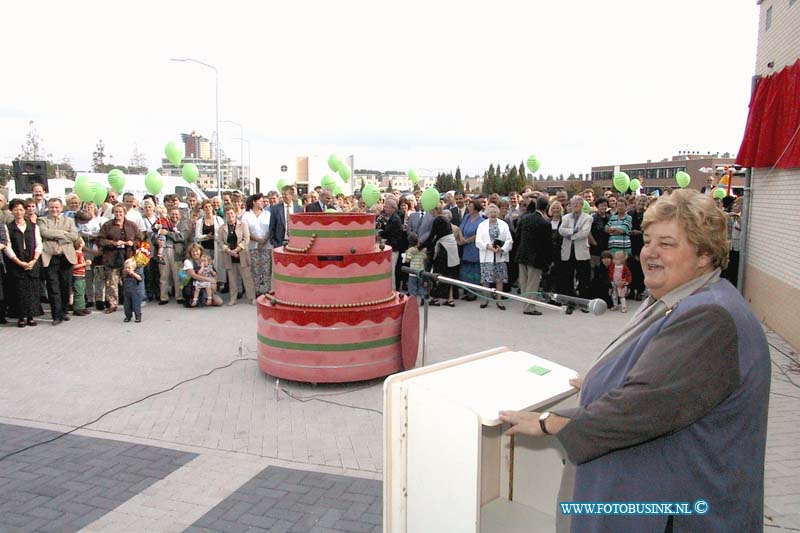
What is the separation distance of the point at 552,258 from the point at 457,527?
8541mm

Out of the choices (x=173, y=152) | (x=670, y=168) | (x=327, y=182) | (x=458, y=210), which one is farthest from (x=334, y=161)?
(x=670, y=168)

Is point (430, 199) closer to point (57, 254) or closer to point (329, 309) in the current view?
point (329, 309)

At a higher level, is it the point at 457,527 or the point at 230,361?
the point at 457,527

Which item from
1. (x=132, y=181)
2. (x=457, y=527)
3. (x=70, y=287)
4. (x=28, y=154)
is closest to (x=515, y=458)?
(x=457, y=527)

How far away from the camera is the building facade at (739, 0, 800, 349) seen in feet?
28.0

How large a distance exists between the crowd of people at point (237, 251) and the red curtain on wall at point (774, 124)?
1564 millimetres

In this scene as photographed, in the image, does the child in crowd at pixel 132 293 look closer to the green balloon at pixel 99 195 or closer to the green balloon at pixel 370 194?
the green balloon at pixel 99 195

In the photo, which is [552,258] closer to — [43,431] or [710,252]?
[43,431]

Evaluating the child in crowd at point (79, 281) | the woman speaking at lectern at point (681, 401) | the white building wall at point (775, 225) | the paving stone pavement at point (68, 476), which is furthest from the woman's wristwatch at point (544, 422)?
the child in crowd at point (79, 281)

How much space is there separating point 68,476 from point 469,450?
11.4ft

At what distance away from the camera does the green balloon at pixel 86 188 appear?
12.7m

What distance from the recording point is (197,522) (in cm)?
389

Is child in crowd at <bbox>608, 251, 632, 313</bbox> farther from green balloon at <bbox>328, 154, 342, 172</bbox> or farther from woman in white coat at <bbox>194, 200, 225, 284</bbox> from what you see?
green balloon at <bbox>328, 154, 342, 172</bbox>

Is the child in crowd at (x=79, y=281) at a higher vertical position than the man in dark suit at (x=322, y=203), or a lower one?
lower
